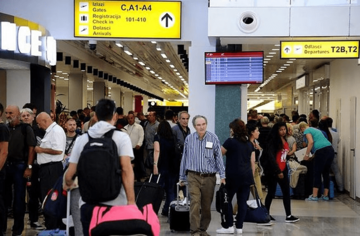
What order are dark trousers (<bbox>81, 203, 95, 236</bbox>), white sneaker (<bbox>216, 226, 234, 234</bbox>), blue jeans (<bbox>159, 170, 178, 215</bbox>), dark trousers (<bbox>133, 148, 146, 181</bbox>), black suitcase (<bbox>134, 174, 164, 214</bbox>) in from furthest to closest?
1. dark trousers (<bbox>133, 148, 146, 181</bbox>)
2. blue jeans (<bbox>159, 170, 178, 215</bbox>)
3. white sneaker (<bbox>216, 226, 234, 234</bbox>)
4. black suitcase (<bbox>134, 174, 164, 214</bbox>)
5. dark trousers (<bbox>81, 203, 95, 236</bbox>)

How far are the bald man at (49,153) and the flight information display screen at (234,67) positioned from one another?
406 cm

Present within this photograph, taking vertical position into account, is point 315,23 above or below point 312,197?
above

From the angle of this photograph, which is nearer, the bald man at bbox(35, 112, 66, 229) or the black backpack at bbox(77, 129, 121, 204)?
the black backpack at bbox(77, 129, 121, 204)

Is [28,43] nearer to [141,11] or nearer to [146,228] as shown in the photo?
[141,11]

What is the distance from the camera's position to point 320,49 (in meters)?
12.0

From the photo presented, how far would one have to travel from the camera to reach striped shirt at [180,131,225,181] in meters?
9.38

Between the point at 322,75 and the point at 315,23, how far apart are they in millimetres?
8892

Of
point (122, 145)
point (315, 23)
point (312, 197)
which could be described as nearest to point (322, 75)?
point (312, 197)

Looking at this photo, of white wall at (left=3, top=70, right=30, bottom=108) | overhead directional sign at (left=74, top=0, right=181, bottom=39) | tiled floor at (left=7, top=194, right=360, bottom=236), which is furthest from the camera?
white wall at (left=3, top=70, right=30, bottom=108)

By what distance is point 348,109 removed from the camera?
15.6 m

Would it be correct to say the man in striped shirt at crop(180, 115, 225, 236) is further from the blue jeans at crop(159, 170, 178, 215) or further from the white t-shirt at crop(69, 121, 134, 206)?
the white t-shirt at crop(69, 121, 134, 206)

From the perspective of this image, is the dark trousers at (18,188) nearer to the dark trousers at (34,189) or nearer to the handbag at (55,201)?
the dark trousers at (34,189)

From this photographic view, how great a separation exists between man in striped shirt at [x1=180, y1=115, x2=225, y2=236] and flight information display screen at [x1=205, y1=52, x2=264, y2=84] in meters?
3.11

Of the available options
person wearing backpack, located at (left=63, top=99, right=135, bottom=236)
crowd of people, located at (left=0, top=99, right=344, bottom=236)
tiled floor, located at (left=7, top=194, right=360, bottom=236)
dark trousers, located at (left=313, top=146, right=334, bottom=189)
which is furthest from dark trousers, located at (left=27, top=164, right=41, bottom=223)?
dark trousers, located at (left=313, top=146, right=334, bottom=189)
